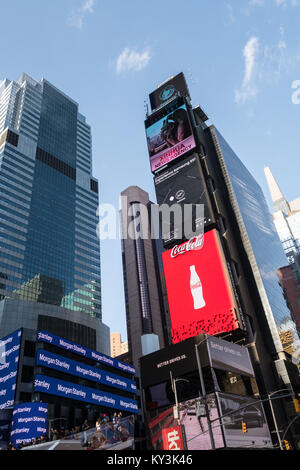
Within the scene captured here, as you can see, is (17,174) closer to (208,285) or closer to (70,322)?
(70,322)

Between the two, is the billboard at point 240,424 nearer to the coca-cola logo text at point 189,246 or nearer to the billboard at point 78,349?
the coca-cola logo text at point 189,246

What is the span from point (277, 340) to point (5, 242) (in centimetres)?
7989

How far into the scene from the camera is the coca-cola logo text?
2192 inches

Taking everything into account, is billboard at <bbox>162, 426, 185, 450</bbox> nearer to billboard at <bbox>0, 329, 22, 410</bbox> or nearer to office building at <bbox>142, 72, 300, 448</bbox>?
office building at <bbox>142, 72, 300, 448</bbox>

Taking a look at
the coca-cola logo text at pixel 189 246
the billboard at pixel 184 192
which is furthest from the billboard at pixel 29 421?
the billboard at pixel 184 192

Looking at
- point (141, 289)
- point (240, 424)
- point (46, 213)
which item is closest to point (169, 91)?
point (240, 424)

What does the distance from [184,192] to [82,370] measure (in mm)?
33287

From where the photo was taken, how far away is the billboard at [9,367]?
51.0 metres

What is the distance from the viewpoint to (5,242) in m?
107

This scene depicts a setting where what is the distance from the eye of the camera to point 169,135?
69688 millimetres

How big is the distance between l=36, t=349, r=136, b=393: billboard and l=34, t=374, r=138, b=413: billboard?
6.49ft

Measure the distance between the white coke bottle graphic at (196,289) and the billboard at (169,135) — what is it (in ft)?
75.3

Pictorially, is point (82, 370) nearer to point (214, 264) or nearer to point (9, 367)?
point (9, 367)
